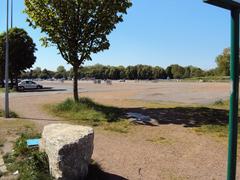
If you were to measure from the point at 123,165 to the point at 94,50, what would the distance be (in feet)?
34.7

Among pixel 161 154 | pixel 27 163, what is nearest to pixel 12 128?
pixel 27 163

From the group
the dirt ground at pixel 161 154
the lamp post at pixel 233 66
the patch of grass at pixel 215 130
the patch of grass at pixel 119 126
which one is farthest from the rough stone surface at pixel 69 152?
the patch of grass at pixel 215 130

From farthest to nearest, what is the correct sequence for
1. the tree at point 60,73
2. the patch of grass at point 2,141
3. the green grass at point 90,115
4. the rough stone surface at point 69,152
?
the tree at point 60,73
the green grass at point 90,115
the patch of grass at point 2,141
the rough stone surface at point 69,152

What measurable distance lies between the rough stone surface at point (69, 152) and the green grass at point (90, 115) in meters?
5.56

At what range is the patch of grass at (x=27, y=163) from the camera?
6266mm

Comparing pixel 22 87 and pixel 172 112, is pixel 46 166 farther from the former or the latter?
pixel 22 87

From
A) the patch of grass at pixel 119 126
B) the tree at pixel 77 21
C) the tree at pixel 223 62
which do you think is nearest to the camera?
the patch of grass at pixel 119 126

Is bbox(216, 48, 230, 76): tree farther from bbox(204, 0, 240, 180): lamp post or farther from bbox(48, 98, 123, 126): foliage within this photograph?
bbox(204, 0, 240, 180): lamp post

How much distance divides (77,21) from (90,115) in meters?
4.75

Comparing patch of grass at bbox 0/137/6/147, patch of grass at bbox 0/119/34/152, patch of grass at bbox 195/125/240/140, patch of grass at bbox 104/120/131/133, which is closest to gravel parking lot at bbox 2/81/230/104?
patch of grass at bbox 104/120/131/133

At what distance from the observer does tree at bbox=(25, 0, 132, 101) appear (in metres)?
16.6

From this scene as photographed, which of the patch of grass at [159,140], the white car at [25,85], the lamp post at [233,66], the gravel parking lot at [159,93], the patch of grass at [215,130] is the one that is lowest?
the patch of grass at [159,140]

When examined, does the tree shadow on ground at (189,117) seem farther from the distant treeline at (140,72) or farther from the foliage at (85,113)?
the distant treeline at (140,72)

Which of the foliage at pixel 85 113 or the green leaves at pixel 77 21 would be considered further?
the green leaves at pixel 77 21
